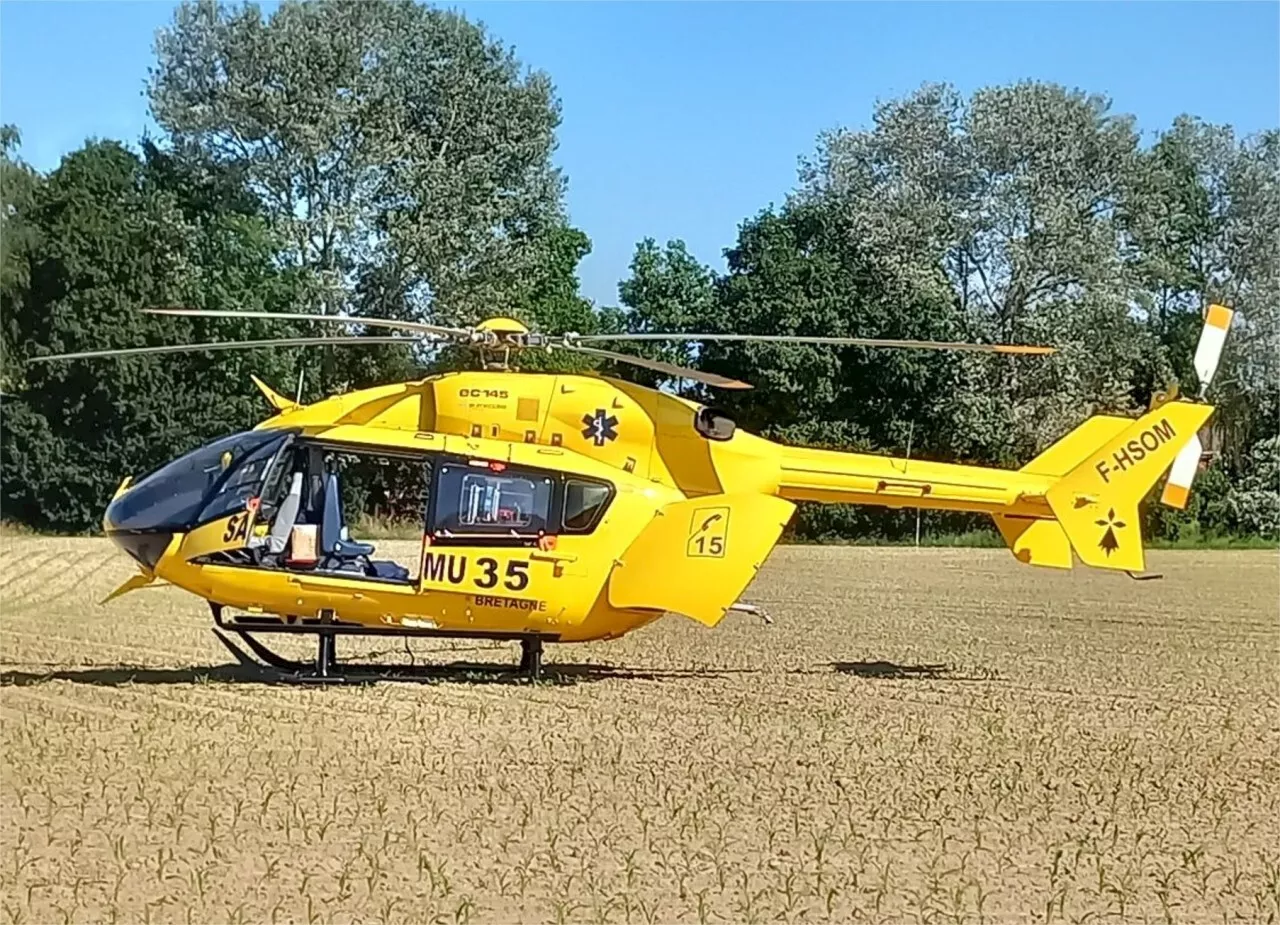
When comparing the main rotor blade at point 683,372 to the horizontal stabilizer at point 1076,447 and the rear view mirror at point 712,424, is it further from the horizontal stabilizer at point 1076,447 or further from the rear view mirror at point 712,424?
the horizontal stabilizer at point 1076,447

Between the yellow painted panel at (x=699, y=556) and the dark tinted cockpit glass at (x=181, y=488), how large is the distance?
9.89 feet

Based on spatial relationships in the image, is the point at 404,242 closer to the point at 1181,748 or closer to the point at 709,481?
the point at 709,481

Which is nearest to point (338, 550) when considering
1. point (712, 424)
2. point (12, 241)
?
point (712, 424)

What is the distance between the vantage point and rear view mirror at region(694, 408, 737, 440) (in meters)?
12.3

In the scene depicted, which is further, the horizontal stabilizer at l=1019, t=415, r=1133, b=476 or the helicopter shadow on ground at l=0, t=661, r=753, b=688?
the horizontal stabilizer at l=1019, t=415, r=1133, b=476

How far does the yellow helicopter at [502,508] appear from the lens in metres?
11.6

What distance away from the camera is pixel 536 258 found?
41969 millimetres

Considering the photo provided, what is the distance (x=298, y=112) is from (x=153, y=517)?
1147 inches

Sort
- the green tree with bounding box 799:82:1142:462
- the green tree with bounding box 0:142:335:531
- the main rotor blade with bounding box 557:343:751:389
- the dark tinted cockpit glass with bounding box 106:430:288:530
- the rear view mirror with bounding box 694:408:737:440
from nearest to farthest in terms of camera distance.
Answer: the main rotor blade with bounding box 557:343:751:389, the dark tinted cockpit glass with bounding box 106:430:288:530, the rear view mirror with bounding box 694:408:737:440, the green tree with bounding box 0:142:335:531, the green tree with bounding box 799:82:1142:462

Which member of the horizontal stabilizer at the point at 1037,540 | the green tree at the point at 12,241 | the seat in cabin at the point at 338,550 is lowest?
the seat in cabin at the point at 338,550

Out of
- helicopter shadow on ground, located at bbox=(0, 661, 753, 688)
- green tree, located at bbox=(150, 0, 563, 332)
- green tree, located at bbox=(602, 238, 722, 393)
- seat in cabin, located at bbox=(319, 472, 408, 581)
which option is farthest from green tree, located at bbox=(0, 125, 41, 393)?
seat in cabin, located at bbox=(319, 472, 408, 581)

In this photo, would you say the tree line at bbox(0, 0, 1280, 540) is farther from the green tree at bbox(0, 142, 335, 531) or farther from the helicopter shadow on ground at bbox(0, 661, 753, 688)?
the helicopter shadow on ground at bbox(0, 661, 753, 688)

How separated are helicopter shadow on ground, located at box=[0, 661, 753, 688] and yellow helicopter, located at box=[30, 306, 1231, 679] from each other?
15 cm

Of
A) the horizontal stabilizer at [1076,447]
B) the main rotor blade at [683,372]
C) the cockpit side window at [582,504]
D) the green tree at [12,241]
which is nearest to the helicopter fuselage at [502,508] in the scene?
the cockpit side window at [582,504]
